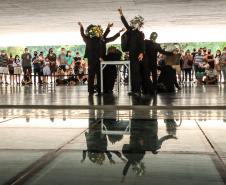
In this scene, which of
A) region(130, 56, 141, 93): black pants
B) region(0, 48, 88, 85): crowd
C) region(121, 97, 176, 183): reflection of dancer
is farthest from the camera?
region(0, 48, 88, 85): crowd

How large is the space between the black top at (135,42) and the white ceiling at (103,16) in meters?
6.45

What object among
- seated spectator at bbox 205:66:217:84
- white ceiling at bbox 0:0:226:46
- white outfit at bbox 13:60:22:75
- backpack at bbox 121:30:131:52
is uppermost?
white ceiling at bbox 0:0:226:46

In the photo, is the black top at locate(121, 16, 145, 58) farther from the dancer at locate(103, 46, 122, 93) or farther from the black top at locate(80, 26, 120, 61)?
the dancer at locate(103, 46, 122, 93)

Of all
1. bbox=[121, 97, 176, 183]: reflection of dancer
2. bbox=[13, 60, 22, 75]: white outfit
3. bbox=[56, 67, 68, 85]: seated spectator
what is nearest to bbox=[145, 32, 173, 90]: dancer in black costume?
bbox=[121, 97, 176, 183]: reflection of dancer

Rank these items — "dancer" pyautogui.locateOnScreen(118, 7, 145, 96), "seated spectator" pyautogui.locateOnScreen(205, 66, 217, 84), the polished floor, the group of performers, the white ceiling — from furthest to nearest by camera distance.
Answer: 1. "seated spectator" pyautogui.locateOnScreen(205, 66, 217, 84)
2. the white ceiling
3. the group of performers
4. "dancer" pyautogui.locateOnScreen(118, 7, 145, 96)
5. the polished floor

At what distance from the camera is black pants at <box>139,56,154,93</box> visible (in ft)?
36.7

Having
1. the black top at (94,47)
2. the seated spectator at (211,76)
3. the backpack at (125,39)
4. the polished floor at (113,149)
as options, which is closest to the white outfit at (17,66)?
the seated spectator at (211,76)

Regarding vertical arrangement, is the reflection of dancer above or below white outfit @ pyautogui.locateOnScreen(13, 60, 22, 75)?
below

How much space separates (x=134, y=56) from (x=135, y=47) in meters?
0.28

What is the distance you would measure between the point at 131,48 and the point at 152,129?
239 inches

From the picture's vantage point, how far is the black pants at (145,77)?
11.2m

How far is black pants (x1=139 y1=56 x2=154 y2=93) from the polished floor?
5047 millimetres

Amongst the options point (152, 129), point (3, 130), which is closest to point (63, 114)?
point (3, 130)

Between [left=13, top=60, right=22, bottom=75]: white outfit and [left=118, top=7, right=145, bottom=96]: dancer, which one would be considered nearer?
[left=118, top=7, right=145, bottom=96]: dancer
